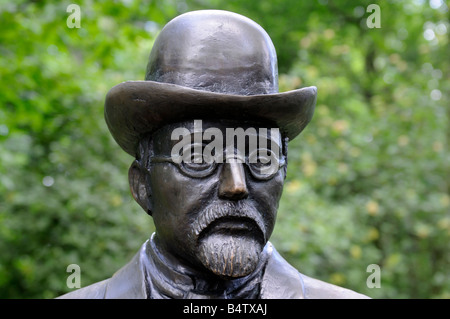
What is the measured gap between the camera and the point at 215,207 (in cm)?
196

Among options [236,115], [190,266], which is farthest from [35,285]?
[236,115]

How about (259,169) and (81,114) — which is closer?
(259,169)

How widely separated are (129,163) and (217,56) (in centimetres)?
368

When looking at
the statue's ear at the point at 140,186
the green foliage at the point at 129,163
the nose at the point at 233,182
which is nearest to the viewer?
the nose at the point at 233,182

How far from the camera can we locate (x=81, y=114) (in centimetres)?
537

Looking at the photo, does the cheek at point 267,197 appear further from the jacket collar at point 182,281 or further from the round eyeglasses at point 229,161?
the jacket collar at point 182,281

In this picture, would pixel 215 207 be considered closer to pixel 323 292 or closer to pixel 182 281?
pixel 182 281

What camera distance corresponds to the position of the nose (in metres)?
1.92

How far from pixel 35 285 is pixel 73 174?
1.17 m

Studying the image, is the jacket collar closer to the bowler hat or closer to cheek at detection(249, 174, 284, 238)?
cheek at detection(249, 174, 284, 238)

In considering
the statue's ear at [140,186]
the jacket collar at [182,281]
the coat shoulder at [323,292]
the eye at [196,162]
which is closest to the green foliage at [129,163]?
the coat shoulder at [323,292]

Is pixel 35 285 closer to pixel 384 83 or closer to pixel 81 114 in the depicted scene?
pixel 81 114

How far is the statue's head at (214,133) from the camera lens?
195cm
